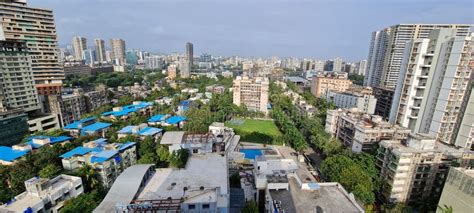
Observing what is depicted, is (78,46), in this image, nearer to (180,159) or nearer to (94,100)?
(94,100)

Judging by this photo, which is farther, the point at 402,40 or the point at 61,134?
the point at 402,40

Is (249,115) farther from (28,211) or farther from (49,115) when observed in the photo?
(28,211)

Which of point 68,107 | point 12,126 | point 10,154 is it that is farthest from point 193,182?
point 68,107

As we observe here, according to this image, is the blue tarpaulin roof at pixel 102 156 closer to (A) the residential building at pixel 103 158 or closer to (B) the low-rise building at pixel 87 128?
(A) the residential building at pixel 103 158

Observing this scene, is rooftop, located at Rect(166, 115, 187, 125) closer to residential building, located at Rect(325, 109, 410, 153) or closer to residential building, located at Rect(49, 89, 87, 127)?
residential building, located at Rect(49, 89, 87, 127)

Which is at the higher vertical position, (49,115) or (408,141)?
(408,141)

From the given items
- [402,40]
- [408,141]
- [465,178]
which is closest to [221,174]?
[465,178]

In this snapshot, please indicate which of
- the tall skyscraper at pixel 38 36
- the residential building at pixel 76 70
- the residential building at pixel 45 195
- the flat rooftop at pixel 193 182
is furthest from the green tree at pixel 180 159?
the residential building at pixel 76 70
